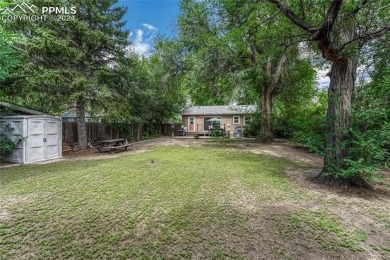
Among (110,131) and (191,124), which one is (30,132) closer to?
(110,131)

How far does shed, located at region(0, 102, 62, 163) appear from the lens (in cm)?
699

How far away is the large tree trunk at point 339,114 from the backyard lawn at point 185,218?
73 cm

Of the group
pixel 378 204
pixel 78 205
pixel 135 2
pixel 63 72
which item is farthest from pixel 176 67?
pixel 378 204

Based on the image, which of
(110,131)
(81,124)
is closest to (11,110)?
(81,124)

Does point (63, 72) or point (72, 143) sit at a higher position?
point (63, 72)

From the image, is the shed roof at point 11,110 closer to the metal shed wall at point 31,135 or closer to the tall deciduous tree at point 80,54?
the metal shed wall at point 31,135

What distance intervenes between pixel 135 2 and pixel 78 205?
40.8 feet

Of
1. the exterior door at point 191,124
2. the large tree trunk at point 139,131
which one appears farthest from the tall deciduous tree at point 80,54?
the exterior door at point 191,124

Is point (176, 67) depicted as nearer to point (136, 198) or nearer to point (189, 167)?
point (189, 167)

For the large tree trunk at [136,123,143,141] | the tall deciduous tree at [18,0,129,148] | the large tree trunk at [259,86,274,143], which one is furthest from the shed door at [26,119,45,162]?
the large tree trunk at [259,86,274,143]

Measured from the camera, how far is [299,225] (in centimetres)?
302

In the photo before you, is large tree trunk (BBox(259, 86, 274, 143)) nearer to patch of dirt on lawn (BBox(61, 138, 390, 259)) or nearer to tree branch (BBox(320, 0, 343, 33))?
patch of dirt on lawn (BBox(61, 138, 390, 259))

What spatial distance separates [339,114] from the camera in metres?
4.86

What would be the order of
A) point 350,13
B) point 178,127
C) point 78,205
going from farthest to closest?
point 178,127, point 350,13, point 78,205
